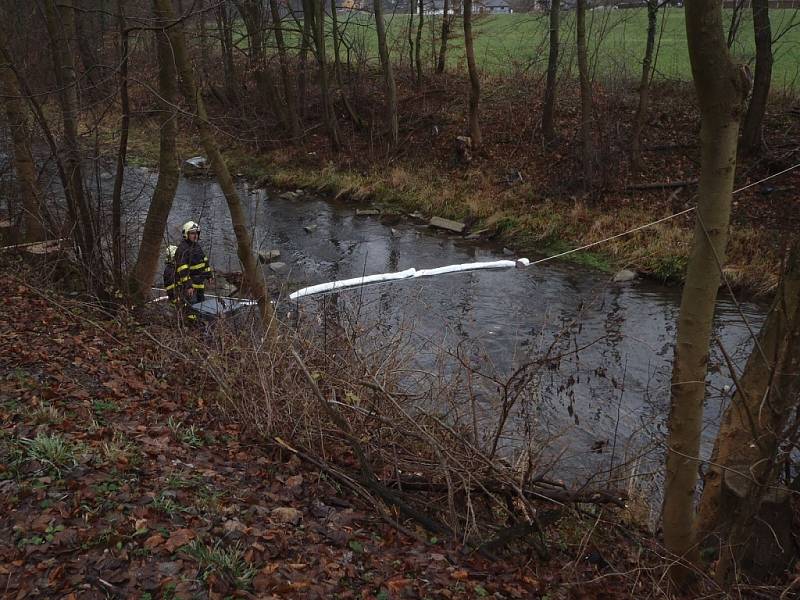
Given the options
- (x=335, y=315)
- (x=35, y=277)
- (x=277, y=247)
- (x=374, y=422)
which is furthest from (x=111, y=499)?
(x=277, y=247)

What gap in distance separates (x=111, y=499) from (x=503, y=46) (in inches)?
1212

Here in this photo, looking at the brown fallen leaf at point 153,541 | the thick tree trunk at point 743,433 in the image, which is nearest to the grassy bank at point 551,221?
the thick tree trunk at point 743,433

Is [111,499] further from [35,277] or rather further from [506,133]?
[506,133]

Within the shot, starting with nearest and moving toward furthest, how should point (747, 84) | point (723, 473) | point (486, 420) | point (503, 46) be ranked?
point (747, 84), point (723, 473), point (486, 420), point (503, 46)

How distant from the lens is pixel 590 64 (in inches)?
795

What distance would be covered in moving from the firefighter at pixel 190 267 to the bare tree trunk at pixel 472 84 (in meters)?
11.6

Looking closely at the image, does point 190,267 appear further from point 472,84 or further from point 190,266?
point 472,84

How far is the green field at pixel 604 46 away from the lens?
19594 mm

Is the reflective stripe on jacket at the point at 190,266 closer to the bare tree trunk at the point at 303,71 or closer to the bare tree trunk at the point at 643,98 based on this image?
the bare tree trunk at the point at 643,98

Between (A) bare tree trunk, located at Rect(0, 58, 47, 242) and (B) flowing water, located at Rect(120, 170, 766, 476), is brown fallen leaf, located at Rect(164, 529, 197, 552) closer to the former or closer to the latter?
(B) flowing water, located at Rect(120, 170, 766, 476)

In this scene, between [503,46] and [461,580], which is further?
[503,46]

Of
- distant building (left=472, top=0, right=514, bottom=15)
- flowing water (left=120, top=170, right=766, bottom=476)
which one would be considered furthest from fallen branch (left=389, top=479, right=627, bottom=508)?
distant building (left=472, top=0, right=514, bottom=15)

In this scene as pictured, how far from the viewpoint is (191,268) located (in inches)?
364

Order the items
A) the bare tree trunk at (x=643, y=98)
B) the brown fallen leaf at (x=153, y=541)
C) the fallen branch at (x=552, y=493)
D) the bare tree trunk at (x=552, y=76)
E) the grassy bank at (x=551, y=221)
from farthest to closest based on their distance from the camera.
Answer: the bare tree trunk at (x=552, y=76) < the bare tree trunk at (x=643, y=98) < the grassy bank at (x=551, y=221) < the fallen branch at (x=552, y=493) < the brown fallen leaf at (x=153, y=541)
